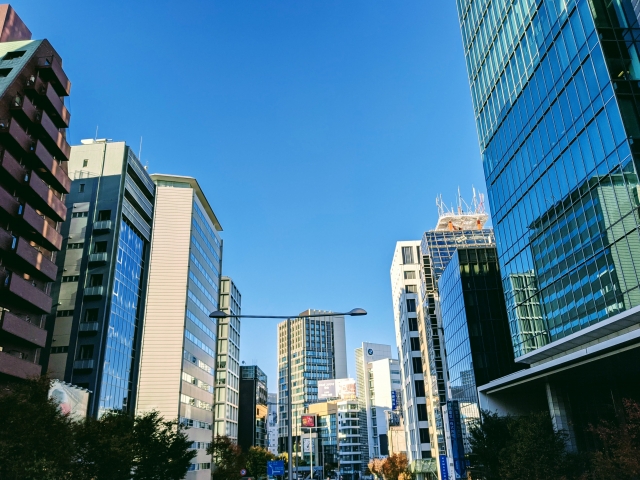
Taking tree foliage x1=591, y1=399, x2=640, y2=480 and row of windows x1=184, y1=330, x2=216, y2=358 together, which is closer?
tree foliage x1=591, y1=399, x2=640, y2=480

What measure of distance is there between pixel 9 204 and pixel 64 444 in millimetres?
27902

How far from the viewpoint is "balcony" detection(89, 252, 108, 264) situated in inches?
2822

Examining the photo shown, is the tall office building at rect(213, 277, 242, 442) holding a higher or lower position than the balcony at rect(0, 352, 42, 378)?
higher

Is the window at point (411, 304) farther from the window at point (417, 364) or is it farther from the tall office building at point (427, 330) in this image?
the window at point (417, 364)

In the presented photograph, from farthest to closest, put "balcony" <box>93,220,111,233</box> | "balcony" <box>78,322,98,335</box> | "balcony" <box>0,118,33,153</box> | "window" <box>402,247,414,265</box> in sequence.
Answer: "window" <box>402,247,414,265</box> → "balcony" <box>93,220,111,233</box> → "balcony" <box>78,322,98,335</box> → "balcony" <box>0,118,33,153</box>

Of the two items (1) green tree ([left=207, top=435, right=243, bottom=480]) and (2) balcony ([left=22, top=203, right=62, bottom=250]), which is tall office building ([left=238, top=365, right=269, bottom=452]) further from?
(2) balcony ([left=22, top=203, right=62, bottom=250])

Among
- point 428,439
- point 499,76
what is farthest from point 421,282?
Answer: point 499,76

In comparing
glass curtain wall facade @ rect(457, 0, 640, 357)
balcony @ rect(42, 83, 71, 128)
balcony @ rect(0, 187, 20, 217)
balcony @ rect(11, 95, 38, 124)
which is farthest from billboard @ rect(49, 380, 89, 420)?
glass curtain wall facade @ rect(457, 0, 640, 357)

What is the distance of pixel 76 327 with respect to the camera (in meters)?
68.6

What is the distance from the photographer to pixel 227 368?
123m

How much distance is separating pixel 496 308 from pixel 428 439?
44.8m

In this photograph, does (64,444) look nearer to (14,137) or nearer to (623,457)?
(623,457)

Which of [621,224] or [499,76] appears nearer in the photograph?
[621,224]

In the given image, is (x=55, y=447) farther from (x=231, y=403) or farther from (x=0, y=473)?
(x=231, y=403)
